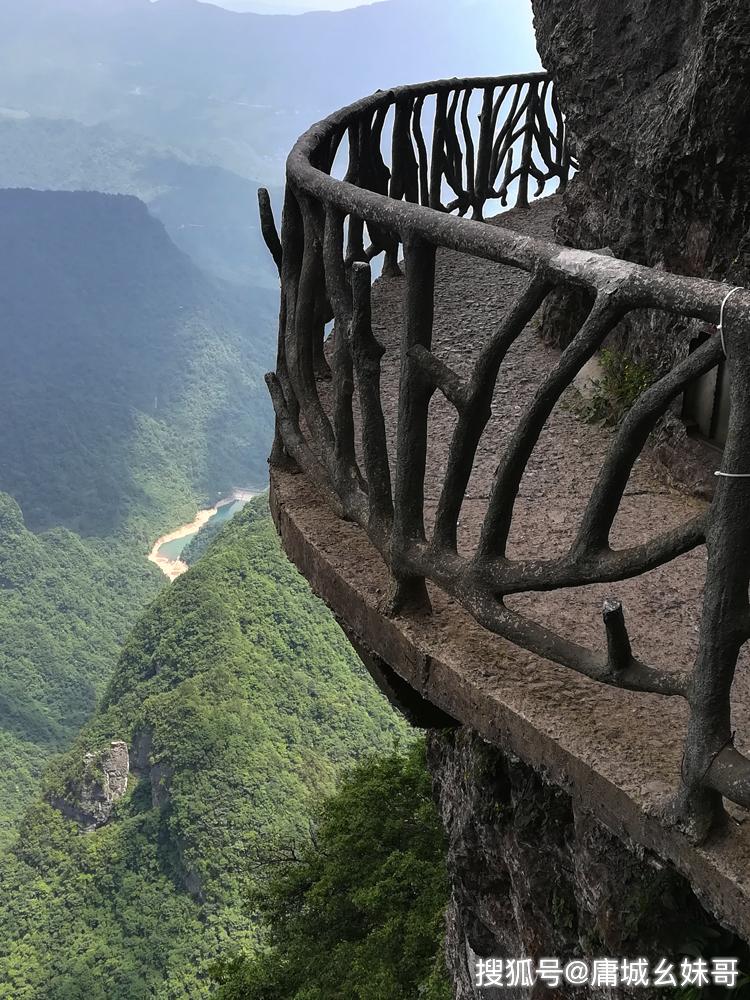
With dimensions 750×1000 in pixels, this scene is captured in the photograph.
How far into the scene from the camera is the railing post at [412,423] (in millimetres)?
2154

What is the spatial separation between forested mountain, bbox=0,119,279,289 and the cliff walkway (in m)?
175

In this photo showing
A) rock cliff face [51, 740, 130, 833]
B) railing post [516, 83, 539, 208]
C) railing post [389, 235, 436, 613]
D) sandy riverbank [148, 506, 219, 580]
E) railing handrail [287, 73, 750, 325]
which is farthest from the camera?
sandy riverbank [148, 506, 219, 580]

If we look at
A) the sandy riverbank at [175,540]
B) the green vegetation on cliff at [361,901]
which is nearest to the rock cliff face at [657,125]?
the green vegetation on cliff at [361,901]

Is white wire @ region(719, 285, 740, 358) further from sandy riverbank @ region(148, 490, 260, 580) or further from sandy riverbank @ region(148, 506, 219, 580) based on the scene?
sandy riverbank @ region(148, 506, 219, 580)

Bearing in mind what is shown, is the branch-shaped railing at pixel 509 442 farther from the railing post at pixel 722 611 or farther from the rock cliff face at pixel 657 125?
the rock cliff face at pixel 657 125

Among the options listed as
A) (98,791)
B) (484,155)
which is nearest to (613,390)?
(484,155)

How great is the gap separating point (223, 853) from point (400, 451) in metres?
35.6

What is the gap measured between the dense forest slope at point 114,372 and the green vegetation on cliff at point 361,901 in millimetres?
73625

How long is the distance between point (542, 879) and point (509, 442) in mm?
2014

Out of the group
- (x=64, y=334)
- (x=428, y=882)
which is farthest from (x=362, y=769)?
(x=64, y=334)

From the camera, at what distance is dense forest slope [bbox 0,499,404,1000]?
33656mm

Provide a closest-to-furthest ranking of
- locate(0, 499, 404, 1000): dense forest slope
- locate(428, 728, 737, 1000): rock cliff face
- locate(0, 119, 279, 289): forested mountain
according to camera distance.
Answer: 1. locate(428, 728, 737, 1000): rock cliff face
2. locate(0, 499, 404, 1000): dense forest slope
3. locate(0, 119, 279, 289): forested mountain

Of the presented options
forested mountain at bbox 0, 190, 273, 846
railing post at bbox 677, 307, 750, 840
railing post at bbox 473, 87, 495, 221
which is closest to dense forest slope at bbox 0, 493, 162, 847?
forested mountain at bbox 0, 190, 273, 846

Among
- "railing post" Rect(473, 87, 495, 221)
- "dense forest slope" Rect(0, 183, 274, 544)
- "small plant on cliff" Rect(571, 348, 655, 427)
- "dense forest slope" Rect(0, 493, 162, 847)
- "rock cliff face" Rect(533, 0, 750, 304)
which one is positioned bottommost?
"small plant on cliff" Rect(571, 348, 655, 427)
